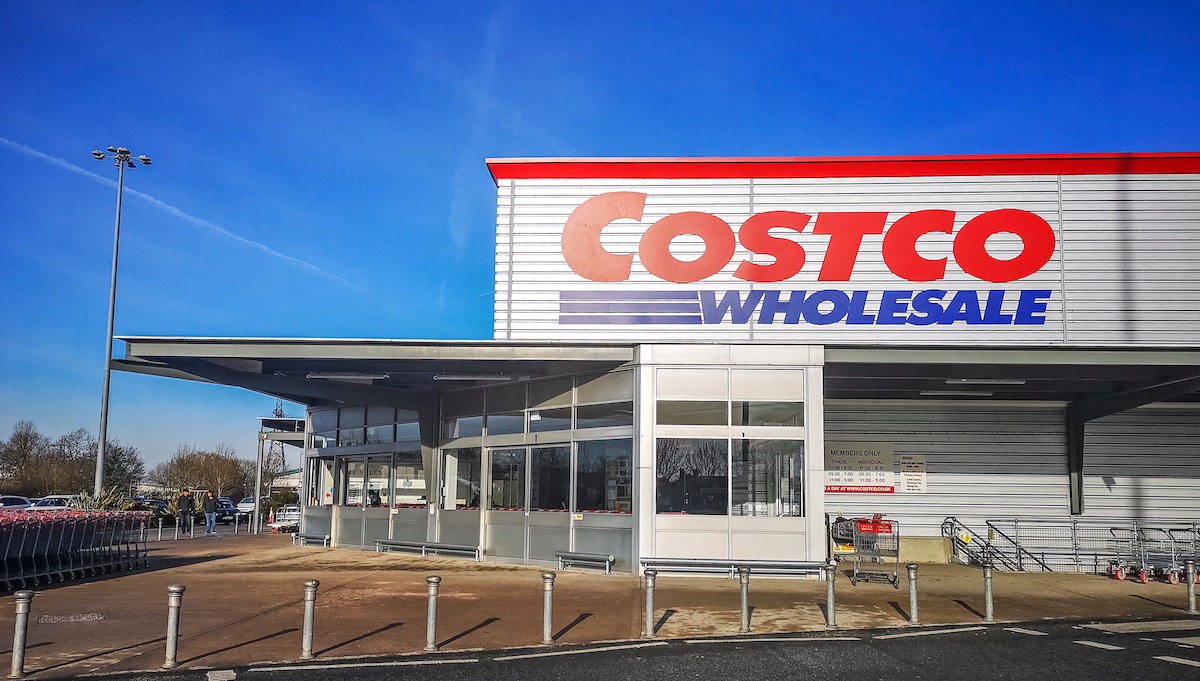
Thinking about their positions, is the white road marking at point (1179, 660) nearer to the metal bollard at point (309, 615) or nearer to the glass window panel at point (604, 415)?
the metal bollard at point (309, 615)

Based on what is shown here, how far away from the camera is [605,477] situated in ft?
61.1

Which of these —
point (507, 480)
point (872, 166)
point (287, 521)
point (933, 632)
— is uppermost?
point (872, 166)

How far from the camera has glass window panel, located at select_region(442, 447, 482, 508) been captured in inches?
852

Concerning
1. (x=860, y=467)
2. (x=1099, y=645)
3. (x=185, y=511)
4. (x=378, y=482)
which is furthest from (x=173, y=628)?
(x=185, y=511)

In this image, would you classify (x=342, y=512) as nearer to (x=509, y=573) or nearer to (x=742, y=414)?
→ (x=509, y=573)

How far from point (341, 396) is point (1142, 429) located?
18018 millimetres

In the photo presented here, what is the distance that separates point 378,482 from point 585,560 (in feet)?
26.1

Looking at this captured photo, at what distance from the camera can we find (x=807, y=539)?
17.1 meters

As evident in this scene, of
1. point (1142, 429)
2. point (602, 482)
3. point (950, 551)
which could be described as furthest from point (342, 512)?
point (1142, 429)

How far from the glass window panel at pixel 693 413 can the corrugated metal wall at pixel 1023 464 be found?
5.24 metres

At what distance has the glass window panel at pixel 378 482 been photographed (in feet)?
79.0

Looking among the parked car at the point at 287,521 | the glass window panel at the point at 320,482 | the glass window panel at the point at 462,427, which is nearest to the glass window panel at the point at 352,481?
the glass window panel at the point at 320,482

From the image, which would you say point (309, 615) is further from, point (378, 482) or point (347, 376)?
point (378, 482)

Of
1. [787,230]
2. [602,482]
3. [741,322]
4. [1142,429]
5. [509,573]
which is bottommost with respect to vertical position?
[509,573]
